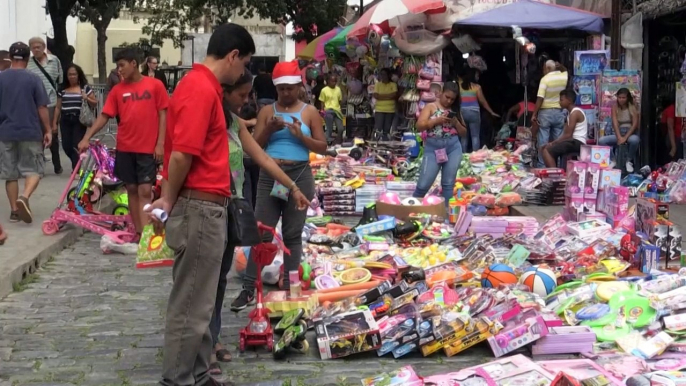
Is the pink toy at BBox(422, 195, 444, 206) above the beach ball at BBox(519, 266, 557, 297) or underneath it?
above

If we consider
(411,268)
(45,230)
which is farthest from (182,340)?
(45,230)

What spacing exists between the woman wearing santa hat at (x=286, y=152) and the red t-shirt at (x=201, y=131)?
80.1 inches

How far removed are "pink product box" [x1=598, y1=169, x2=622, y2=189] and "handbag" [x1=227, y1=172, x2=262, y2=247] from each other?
562 centimetres

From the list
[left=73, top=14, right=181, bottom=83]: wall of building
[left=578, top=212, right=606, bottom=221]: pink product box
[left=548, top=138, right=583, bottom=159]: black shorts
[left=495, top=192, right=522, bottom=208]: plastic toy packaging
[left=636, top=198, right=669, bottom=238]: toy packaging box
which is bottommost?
[left=495, top=192, right=522, bottom=208]: plastic toy packaging

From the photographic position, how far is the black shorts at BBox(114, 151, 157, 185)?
876 centimetres

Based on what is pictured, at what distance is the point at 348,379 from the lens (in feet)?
17.0

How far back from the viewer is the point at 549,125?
1559 centimetres

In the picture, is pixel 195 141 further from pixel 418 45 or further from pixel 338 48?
pixel 338 48

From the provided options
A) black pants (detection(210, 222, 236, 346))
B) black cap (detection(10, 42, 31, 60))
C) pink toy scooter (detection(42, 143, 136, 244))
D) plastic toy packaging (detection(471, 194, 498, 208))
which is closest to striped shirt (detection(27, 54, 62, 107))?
black cap (detection(10, 42, 31, 60))

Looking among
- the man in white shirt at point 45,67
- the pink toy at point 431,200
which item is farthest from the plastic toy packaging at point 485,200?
the man in white shirt at point 45,67

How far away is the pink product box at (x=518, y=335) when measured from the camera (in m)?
5.50

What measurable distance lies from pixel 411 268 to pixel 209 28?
1721 inches

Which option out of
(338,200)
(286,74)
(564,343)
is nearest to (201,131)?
(286,74)

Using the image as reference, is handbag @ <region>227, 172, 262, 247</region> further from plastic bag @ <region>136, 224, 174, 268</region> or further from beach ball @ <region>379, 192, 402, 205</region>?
beach ball @ <region>379, 192, 402, 205</region>
